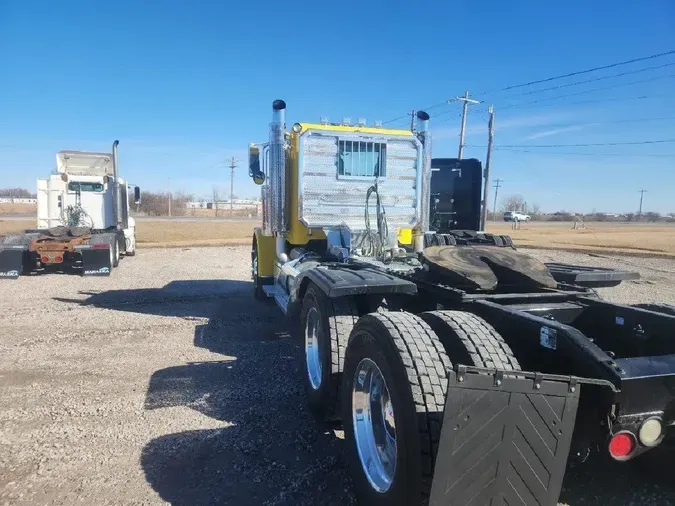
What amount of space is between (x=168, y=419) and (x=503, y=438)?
3.21 meters

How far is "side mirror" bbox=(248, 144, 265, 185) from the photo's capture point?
8.23m

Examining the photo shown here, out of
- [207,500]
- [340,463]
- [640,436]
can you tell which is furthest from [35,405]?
[640,436]

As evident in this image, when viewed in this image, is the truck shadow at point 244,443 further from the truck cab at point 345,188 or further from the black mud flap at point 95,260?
the black mud flap at point 95,260

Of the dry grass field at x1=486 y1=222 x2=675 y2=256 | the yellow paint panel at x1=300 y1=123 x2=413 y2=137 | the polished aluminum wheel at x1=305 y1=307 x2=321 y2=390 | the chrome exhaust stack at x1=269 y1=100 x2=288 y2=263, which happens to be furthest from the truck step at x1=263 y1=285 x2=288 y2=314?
the dry grass field at x1=486 y1=222 x2=675 y2=256

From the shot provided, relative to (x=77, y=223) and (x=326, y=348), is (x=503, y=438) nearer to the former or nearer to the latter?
(x=326, y=348)

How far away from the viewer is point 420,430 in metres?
2.43

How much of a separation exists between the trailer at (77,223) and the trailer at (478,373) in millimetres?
10443

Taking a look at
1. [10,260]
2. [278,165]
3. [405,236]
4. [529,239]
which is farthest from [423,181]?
[529,239]

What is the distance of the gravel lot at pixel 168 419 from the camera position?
333 cm

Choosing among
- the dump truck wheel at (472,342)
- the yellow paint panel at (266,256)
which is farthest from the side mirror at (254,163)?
the dump truck wheel at (472,342)

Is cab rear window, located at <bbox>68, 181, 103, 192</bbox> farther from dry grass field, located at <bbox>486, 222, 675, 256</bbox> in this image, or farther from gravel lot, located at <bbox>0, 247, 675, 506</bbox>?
dry grass field, located at <bbox>486, 222, 675, 256</bbox>

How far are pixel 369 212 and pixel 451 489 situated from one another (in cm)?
522

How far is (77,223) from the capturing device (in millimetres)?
15852

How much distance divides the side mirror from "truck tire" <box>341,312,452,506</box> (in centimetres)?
546
